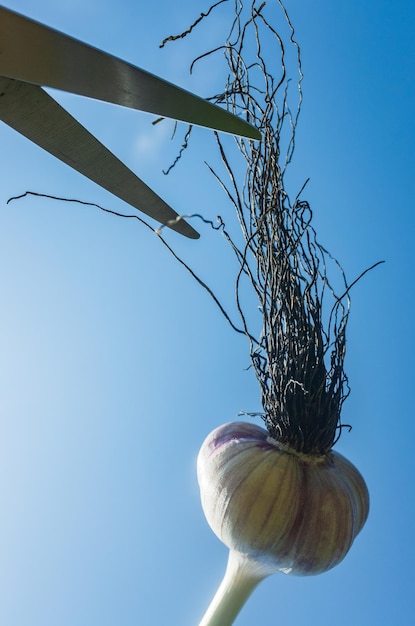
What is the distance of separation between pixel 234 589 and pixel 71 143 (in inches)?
30.9

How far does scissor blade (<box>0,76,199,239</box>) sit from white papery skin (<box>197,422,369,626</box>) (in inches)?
15.6

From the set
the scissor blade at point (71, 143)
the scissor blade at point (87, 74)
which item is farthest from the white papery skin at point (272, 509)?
the scissor blade at point (87, 74)

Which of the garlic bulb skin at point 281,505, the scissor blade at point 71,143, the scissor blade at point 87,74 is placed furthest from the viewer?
the garlic bulb skin at point 281,505

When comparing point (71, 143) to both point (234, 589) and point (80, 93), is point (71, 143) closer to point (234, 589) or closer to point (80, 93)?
point (80, 93)

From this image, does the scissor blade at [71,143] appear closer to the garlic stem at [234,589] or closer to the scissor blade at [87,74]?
the scissor blade at [87,74]

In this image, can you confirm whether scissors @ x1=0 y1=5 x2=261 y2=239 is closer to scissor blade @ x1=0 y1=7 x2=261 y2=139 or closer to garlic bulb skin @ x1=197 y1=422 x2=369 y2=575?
scissor blade @ x1=0 y1=7 x2=261 y2=139

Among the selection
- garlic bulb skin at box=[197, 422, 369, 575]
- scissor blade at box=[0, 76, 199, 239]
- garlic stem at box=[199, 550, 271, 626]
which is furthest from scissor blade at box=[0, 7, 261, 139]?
garlic stem at box=[199, 550, 271, 626]

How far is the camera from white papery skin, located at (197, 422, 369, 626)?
3.02 feet

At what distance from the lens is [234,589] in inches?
40.1

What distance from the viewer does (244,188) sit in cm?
116

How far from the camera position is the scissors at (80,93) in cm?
49

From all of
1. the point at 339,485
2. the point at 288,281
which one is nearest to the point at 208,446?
the point at 339,485

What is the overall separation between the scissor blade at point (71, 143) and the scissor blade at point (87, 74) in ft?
0.50

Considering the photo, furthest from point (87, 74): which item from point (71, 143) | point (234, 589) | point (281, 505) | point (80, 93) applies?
point (234, 589)
